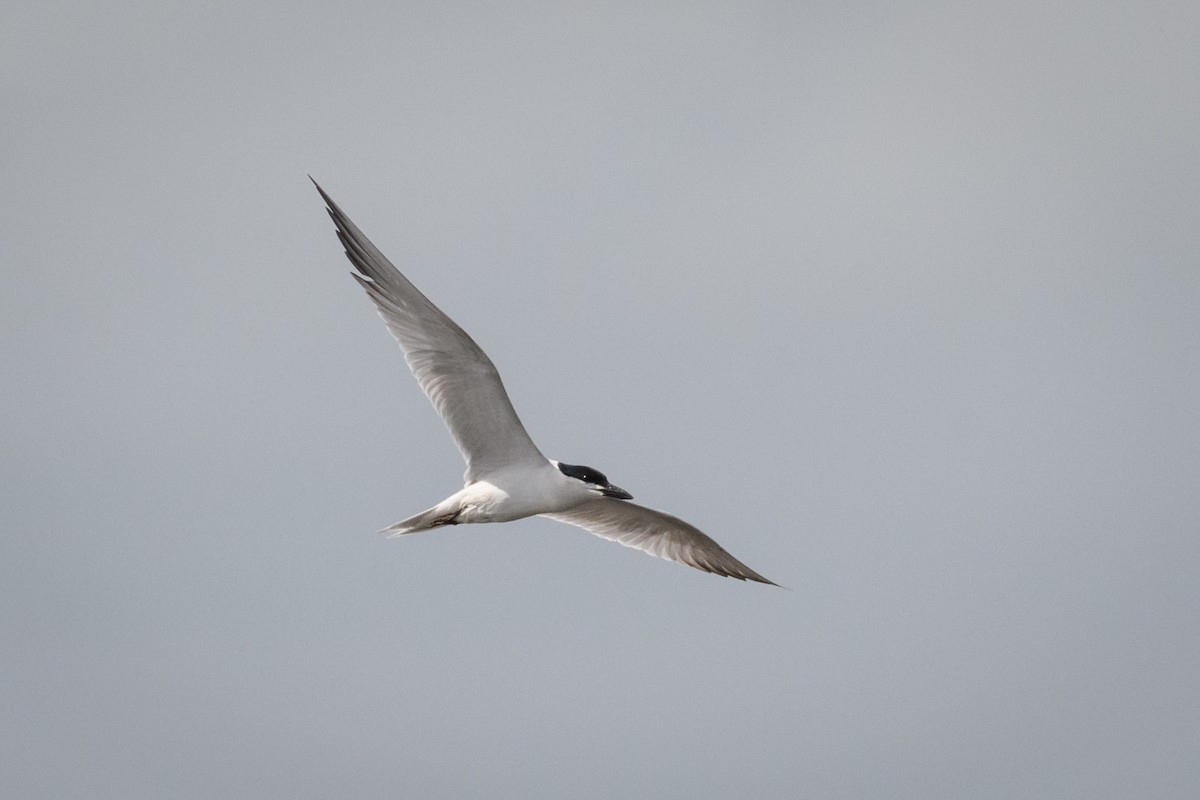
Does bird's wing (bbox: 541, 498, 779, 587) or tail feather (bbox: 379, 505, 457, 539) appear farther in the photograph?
bird's wing (bbox: 541, 498, 779, 587)

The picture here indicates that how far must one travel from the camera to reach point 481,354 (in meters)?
14.7

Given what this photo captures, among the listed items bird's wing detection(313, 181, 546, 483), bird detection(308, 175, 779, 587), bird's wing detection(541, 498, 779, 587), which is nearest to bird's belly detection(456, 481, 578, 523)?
bird detection(308, 175, 779, 587)

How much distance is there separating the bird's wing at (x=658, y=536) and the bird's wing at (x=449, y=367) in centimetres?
179

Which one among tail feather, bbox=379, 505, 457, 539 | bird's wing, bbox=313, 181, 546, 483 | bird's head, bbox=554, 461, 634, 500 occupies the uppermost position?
bird's wing, bbox=313, 181, 546, 483

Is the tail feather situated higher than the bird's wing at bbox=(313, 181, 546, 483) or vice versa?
the bird's wing at bbox=(313, 181, 546, 483)

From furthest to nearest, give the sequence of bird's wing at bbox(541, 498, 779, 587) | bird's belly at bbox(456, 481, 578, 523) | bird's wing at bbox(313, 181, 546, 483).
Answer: bird's wing at bbox(541, 498, 779, 587) < bird's belly at bbox(456, 481, 578, 523) < bird's wing at bbox(313, 181, 546, 483)

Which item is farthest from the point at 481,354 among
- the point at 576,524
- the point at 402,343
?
the point at 576,524

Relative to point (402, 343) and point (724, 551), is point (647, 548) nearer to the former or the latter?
point (724, 551)

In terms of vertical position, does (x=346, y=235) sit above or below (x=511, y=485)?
above

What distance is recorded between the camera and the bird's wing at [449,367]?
14.5m

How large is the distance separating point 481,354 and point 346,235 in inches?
69.2

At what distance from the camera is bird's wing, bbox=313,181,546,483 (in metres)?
14.5

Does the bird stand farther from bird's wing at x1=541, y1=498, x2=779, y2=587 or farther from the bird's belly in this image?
bird's wing at x1=541, y1=498, x2=779, y2=587

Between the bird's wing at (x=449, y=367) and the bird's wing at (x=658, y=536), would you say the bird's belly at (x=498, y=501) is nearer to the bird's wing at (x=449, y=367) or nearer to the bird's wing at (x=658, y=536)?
the bird's wing at (x=449, y=367)
